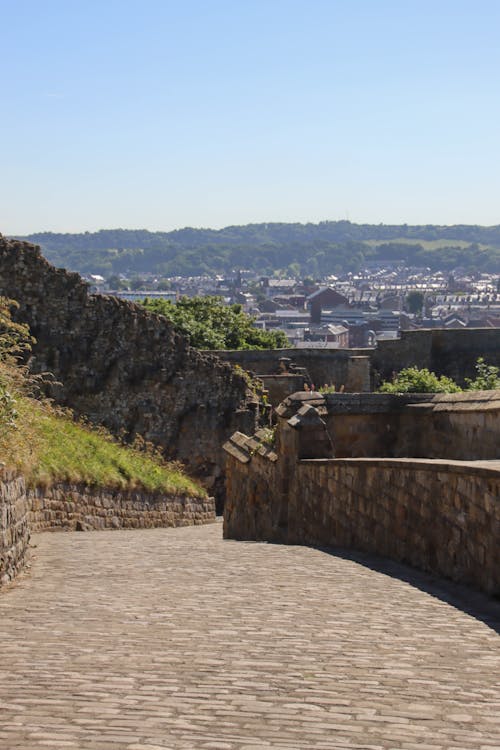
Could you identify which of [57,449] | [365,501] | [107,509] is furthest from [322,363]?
[365,501]

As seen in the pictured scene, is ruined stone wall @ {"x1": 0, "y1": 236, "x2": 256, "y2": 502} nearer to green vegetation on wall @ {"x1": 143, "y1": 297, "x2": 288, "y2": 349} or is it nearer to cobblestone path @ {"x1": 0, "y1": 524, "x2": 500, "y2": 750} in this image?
cobblestone path @ {"x1": 0, "y1": 524, "x2": 500, "y2": 750}

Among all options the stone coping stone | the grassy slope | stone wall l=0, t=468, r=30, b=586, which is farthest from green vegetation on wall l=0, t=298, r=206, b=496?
the stone coping stone

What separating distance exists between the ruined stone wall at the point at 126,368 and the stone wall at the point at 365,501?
23.1ft

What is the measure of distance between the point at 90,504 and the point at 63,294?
8.25m

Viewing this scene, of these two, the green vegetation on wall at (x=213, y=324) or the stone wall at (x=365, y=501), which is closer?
the stone wall at (x=365, y=501)

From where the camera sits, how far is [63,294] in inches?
1114

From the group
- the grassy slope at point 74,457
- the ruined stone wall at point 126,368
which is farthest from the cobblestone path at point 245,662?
the ruined stone wall at point 126,368

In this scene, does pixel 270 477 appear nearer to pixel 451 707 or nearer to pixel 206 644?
pixel 206 644

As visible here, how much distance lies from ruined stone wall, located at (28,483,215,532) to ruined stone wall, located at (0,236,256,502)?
3.38m

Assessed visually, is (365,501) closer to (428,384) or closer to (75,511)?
(75,511)

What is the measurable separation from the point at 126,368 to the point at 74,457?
8587 millimetres

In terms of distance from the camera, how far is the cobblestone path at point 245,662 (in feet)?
21.6

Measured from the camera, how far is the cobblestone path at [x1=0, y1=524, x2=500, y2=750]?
259 inches

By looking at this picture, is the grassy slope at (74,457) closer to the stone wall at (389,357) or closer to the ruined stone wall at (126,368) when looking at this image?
the ruined stone wall at (126,368)
